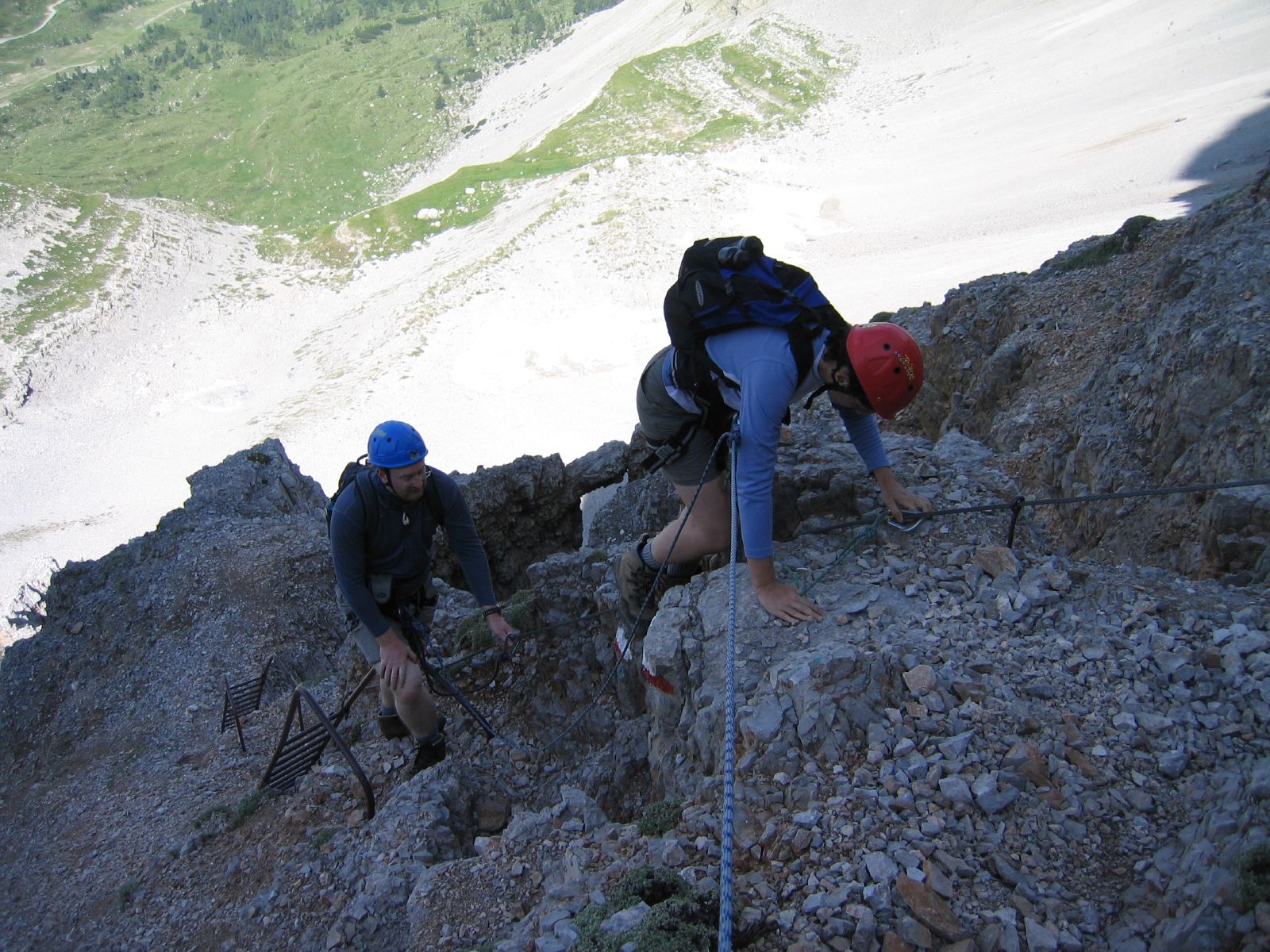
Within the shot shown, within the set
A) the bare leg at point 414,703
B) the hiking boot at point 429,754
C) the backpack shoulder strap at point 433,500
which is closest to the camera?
the backpack shoulder strap at point 433,500

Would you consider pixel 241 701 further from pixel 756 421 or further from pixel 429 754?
pixel 756 421

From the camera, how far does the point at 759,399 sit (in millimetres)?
4445

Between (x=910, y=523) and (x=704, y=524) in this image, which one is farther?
(x=704, y=524)

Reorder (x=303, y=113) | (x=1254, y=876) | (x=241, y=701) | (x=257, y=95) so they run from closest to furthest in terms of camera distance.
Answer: (x=1254, y=876) → (x=241, y=701) → (x=303, y=113) → (x=257, y=95)

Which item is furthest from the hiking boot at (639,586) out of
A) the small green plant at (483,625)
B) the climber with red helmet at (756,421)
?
the small green plant at (483,625)

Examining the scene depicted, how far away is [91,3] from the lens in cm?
13812

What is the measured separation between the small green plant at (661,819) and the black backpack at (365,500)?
10.0 ft

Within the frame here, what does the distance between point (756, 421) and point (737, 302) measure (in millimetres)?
806

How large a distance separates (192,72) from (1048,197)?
4402 inches

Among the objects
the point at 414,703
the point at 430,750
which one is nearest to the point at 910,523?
the point at 414,703

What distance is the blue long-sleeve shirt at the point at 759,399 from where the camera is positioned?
4449 millimetres

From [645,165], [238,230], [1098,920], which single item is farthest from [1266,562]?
[238,230]

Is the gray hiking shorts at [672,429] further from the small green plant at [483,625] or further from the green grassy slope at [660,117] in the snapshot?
the green grassy slope at [660,117]

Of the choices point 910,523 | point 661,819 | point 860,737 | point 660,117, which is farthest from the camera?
point 660,117
